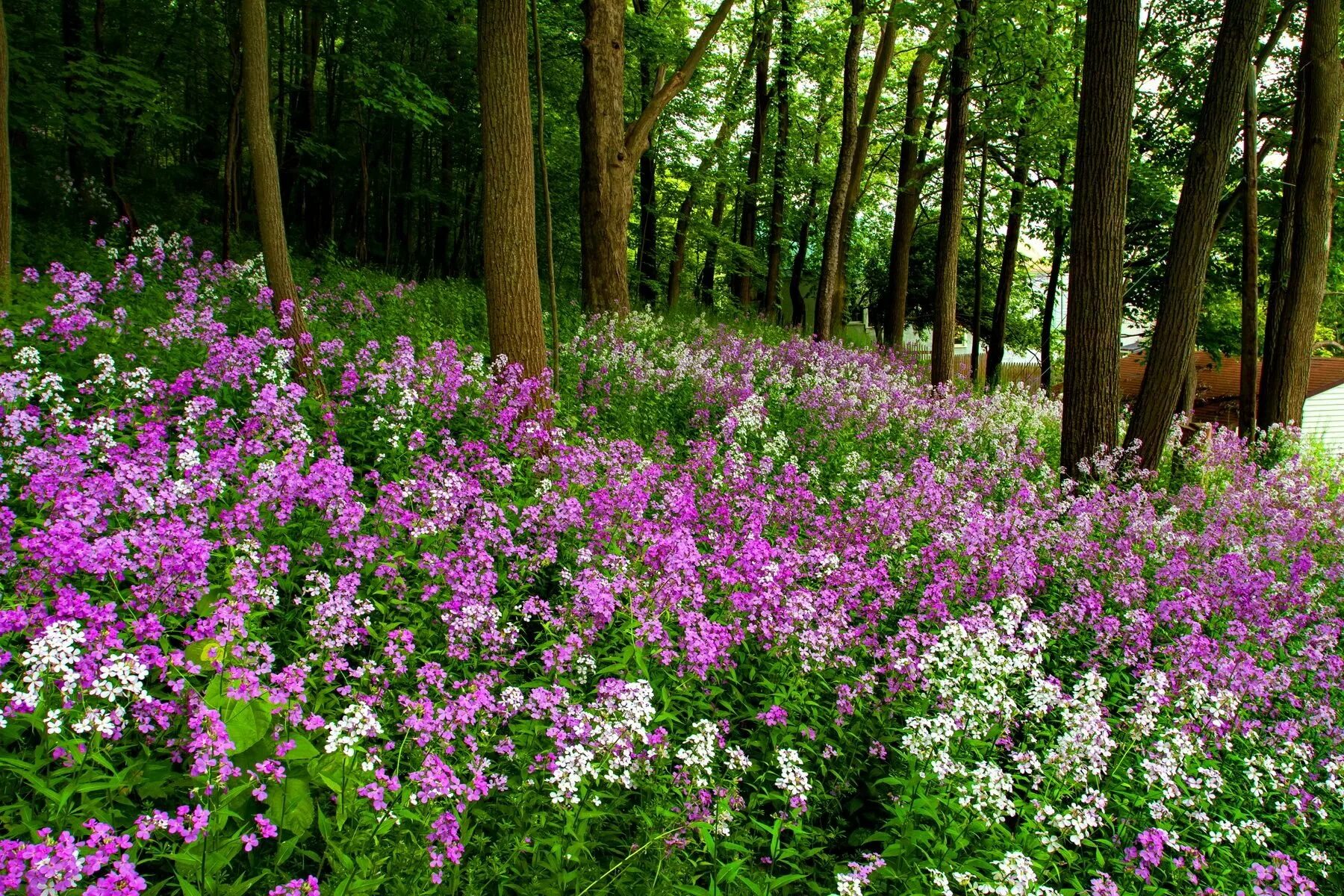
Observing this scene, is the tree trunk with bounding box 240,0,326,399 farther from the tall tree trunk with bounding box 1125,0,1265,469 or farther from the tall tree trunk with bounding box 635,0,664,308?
the tall tree trunk with bounding box 635,0,664,308

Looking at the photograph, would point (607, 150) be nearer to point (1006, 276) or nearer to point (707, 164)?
point (707, 164)

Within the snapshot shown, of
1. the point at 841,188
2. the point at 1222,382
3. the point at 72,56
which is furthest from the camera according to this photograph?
the point at 1222,382

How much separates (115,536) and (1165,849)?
4.77 meters

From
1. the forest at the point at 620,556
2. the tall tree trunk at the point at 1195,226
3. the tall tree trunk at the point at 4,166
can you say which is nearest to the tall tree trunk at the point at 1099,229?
the forest at the point at 620,556

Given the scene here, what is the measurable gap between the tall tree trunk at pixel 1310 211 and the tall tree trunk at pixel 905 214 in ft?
25.3

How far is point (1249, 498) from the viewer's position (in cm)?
779

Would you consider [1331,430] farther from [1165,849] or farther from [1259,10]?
[1165,849]

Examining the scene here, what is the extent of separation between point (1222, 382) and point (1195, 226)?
1404 inches

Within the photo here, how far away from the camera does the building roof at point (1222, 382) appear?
3088 centimetres

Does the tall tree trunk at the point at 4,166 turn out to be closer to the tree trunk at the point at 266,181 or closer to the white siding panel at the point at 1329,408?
the tree trunk at the point at 266,181

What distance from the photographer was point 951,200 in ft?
43.4

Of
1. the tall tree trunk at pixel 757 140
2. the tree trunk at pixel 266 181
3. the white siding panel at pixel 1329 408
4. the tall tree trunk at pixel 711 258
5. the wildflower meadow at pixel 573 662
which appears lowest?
the wildflower meadow at pixel 573 662

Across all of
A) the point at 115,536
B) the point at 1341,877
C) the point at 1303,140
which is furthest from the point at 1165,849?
the point at 1303,140

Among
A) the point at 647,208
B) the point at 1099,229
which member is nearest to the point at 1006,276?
the point at 647,208
